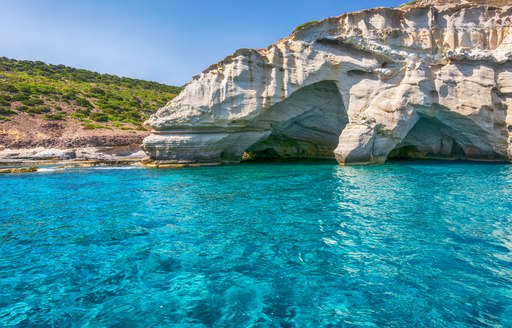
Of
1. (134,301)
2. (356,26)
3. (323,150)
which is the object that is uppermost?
(356,26)

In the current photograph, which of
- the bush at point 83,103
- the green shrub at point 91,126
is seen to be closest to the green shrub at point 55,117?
the green shrub at point 91,126

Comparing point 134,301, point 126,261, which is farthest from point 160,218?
point 134,301

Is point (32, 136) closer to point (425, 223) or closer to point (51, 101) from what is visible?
point (51, 101)

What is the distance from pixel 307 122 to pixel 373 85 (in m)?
6.21

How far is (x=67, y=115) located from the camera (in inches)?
1657

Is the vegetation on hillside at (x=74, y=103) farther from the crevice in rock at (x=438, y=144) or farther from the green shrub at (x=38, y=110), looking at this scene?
the crevice in rock at (x=438, y=144)

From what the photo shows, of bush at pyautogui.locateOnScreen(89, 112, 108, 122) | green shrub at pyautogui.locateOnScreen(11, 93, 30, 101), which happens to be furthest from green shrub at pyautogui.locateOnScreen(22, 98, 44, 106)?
bush at pyautogui.locateOnScreen(89, 112, 108, 122)

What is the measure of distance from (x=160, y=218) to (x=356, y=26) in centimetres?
2157

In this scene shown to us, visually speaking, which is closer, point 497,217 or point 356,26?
point 497,217

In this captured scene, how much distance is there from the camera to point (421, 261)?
688 centimetres

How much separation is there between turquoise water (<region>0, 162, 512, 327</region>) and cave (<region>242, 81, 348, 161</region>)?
1352 cm

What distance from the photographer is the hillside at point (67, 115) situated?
3506 cm

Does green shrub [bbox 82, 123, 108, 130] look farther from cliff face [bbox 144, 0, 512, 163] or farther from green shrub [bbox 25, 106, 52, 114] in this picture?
cliff face [bbox 144, 0, 512, 163]

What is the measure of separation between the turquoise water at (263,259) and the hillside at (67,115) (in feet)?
75.5
